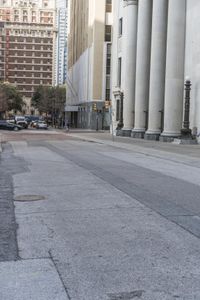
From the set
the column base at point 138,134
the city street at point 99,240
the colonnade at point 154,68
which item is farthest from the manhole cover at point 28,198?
the column base at point 138,134

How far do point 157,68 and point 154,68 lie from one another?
1.06ft

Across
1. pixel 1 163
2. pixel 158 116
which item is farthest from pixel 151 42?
pixel 1 163

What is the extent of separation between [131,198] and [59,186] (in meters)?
2.57

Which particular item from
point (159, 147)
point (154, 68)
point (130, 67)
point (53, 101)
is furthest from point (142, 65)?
point (53, 101)

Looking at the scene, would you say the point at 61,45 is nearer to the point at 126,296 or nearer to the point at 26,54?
the point at 26,54

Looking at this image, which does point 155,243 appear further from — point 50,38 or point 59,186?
point 50,38

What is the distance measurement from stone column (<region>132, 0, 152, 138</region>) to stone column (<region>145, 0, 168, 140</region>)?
12.0ft

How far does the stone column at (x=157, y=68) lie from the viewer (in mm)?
45094

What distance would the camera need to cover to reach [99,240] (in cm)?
722

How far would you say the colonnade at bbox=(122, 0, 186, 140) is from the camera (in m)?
41.5

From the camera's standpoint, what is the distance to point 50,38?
7436 inches

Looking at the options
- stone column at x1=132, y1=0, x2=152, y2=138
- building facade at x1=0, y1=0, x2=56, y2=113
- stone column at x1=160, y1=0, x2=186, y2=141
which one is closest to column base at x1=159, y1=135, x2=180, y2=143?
stone column at x1=160, y1=0, x2=186, y2=141

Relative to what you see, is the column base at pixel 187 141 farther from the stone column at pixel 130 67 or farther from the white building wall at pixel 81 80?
the white building wall at pixel 81 80

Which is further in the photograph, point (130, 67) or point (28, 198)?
point (130, 67)
